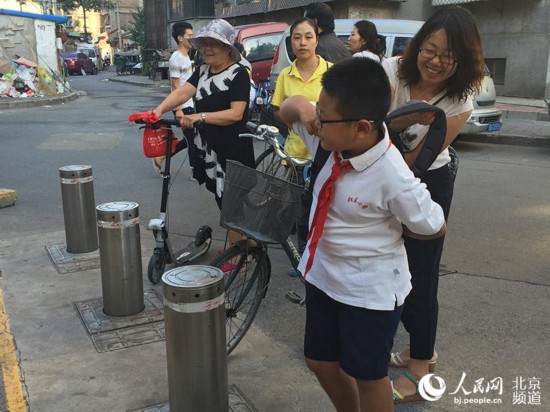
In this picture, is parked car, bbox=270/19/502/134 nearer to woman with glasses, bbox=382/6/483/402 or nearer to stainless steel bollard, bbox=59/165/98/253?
stainless steel bollard, bbox=59/165/98/253

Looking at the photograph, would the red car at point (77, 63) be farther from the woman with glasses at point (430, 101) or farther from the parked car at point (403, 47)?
the woman with glasses at point (430, 101)

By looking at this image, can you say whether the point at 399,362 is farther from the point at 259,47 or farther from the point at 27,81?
the point at 27,81

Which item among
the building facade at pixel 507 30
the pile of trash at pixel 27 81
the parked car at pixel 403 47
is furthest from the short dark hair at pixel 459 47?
the pile of trash at pixel 27 81

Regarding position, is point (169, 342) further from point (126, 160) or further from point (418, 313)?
point (126, 160)

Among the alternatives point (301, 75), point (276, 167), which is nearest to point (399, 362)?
point (276, 167)

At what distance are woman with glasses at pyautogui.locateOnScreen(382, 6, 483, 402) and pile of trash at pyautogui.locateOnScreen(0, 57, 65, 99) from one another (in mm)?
17766

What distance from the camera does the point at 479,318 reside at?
386cm

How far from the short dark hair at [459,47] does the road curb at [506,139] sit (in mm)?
8760

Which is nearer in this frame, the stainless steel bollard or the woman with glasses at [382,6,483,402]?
the woman with glasses at [382,6,483,402]

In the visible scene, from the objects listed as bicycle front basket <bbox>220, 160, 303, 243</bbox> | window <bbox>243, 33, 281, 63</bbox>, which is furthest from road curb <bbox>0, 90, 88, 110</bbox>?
bicycle front basket <bbox>220, 160, 303, 243</bbox>

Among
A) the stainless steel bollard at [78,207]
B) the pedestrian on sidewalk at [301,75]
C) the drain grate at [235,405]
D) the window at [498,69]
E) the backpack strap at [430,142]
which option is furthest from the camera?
the window at [498,69]

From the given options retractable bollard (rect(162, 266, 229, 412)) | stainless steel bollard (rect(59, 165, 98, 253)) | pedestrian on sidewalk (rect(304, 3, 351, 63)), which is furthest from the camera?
pedestrian on sidewalk (rect(304, 3, 351, 63))

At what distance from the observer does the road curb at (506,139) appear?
10492mm

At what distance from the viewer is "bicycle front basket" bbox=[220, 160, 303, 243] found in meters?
2.63
